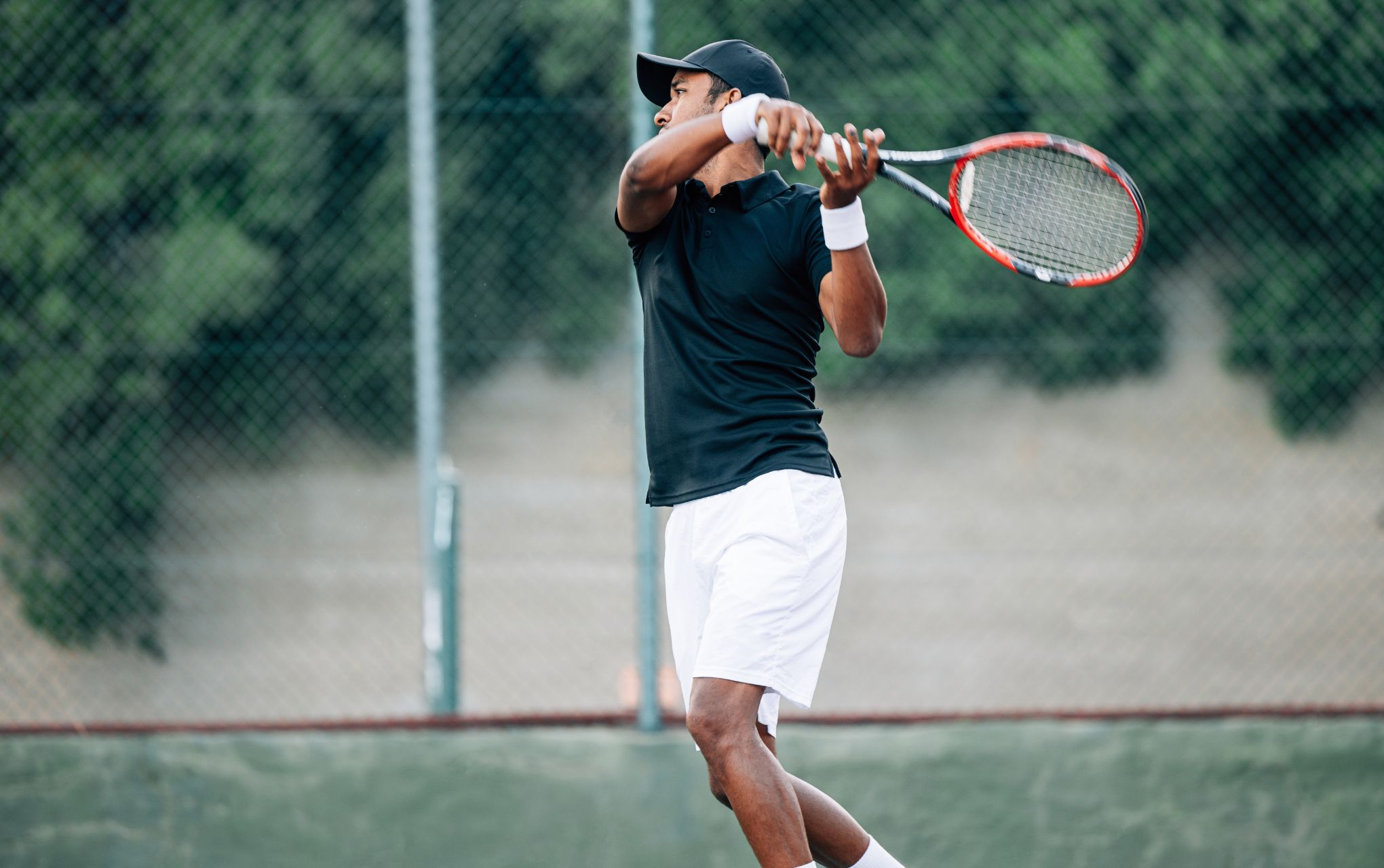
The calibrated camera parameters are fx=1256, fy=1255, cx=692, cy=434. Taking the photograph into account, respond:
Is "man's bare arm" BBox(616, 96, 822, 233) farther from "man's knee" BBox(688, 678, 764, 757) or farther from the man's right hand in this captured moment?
"man's knee" BBox(688, 678, 764, 757)

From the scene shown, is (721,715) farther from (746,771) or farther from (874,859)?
(874,859)

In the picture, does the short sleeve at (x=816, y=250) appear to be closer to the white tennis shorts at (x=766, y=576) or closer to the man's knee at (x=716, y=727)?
the white tennis shorts at (x=766, y=576)

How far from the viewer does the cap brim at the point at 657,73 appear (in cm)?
259

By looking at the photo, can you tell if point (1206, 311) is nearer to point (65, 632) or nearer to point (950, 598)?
point (950, 598)

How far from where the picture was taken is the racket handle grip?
2.17m

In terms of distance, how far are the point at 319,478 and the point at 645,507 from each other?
464 cm

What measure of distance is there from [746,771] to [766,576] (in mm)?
367

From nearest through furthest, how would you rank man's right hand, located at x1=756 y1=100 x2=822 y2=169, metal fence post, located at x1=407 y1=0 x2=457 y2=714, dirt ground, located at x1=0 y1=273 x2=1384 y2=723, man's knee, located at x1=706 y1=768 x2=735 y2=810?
1. man's right hand, located at x1=756 y1=100 x2=822 y2=169
2. man's knee, located at x1=706 y1=768 x2=735 y2=810
3. metal fence post, located at x1=407 y1=0 x2=457 y2=714
4. dirt ground, located at x1=0 y1=273 x2=1384 y2=723

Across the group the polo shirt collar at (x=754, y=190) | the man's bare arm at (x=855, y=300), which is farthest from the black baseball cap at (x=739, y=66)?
the man's bare arm at (x=855, y=300)

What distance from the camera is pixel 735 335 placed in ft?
8.26

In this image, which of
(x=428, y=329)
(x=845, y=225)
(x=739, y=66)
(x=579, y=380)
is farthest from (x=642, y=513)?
(x=579, y=380)

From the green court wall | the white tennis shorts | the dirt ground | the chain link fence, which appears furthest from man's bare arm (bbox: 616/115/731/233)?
the dirt ground

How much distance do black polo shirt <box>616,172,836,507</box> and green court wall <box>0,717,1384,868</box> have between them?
1.58 m

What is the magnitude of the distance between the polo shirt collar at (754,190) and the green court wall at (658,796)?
6.39 feet
